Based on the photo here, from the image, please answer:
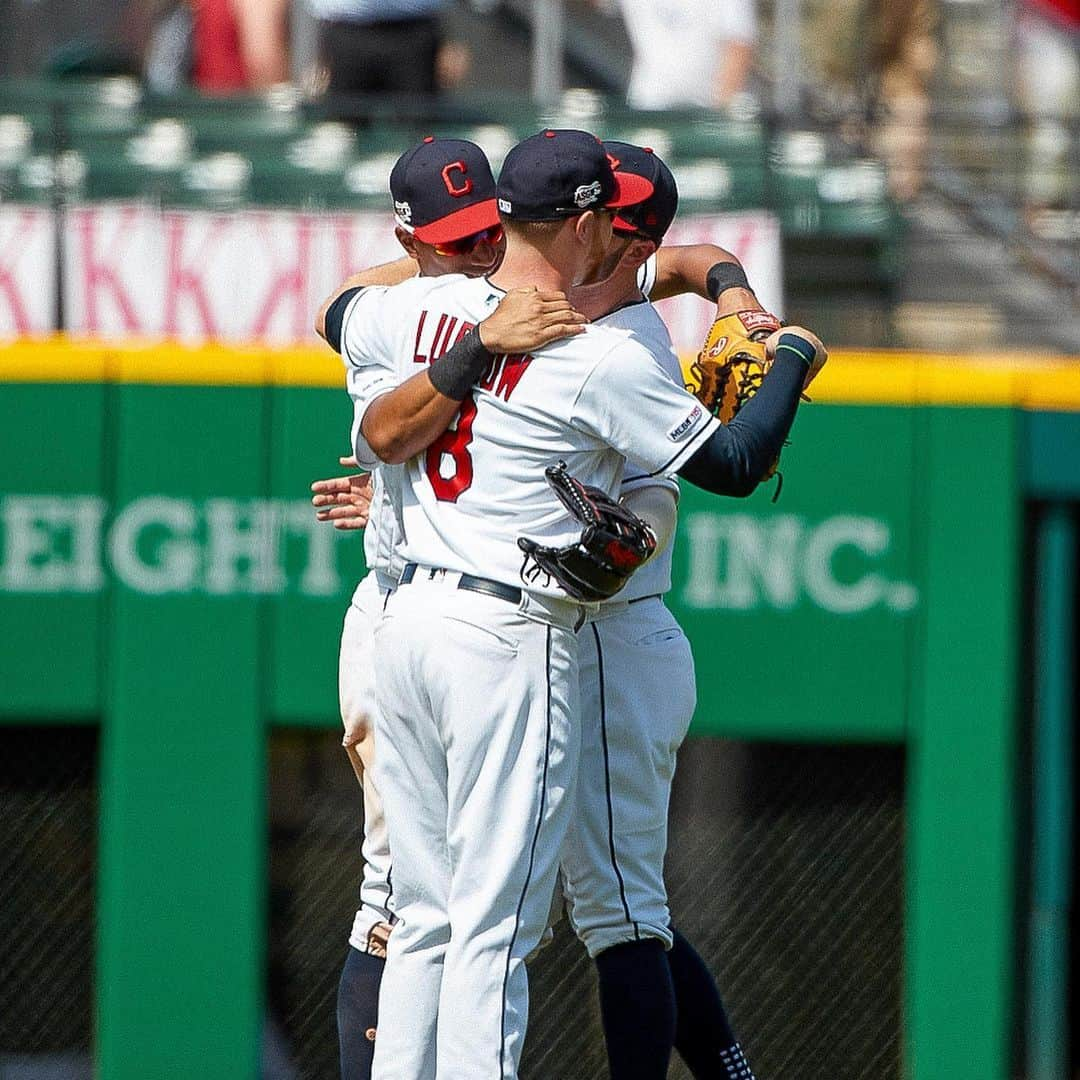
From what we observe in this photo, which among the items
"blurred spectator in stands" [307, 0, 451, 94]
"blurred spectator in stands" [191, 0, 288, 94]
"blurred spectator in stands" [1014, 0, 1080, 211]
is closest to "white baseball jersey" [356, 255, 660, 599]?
"blurred spectator in stands" [307, 0, 451, 94]

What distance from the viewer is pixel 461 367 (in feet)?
8.37

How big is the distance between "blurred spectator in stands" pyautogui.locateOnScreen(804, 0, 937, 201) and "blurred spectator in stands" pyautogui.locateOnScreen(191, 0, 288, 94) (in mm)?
2137

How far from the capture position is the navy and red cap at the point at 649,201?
8.82 ft

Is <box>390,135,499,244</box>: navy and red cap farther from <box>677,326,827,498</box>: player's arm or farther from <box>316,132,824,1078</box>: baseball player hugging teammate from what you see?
<box>677,326,827,498</box>: player's arm

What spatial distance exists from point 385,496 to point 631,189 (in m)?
0.60

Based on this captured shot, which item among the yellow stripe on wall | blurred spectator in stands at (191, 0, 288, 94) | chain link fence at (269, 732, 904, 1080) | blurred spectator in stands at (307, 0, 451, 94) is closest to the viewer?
the yellow stripe on wall

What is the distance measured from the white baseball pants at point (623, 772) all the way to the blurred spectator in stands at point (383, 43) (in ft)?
13.7

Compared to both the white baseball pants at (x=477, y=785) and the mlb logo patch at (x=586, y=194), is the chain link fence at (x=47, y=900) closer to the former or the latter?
the white baseball pants at (x=477, y=785)

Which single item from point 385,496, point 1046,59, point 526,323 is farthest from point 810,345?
point 1046,59

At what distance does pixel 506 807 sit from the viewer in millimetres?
2613

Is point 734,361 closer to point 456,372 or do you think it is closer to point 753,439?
point 753,439

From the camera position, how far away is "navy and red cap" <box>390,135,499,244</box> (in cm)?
279

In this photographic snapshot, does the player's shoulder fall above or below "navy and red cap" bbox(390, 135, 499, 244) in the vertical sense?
below

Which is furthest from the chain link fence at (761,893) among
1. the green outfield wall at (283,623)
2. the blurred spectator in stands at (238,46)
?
the blurred spectator in stands at (238,46)
